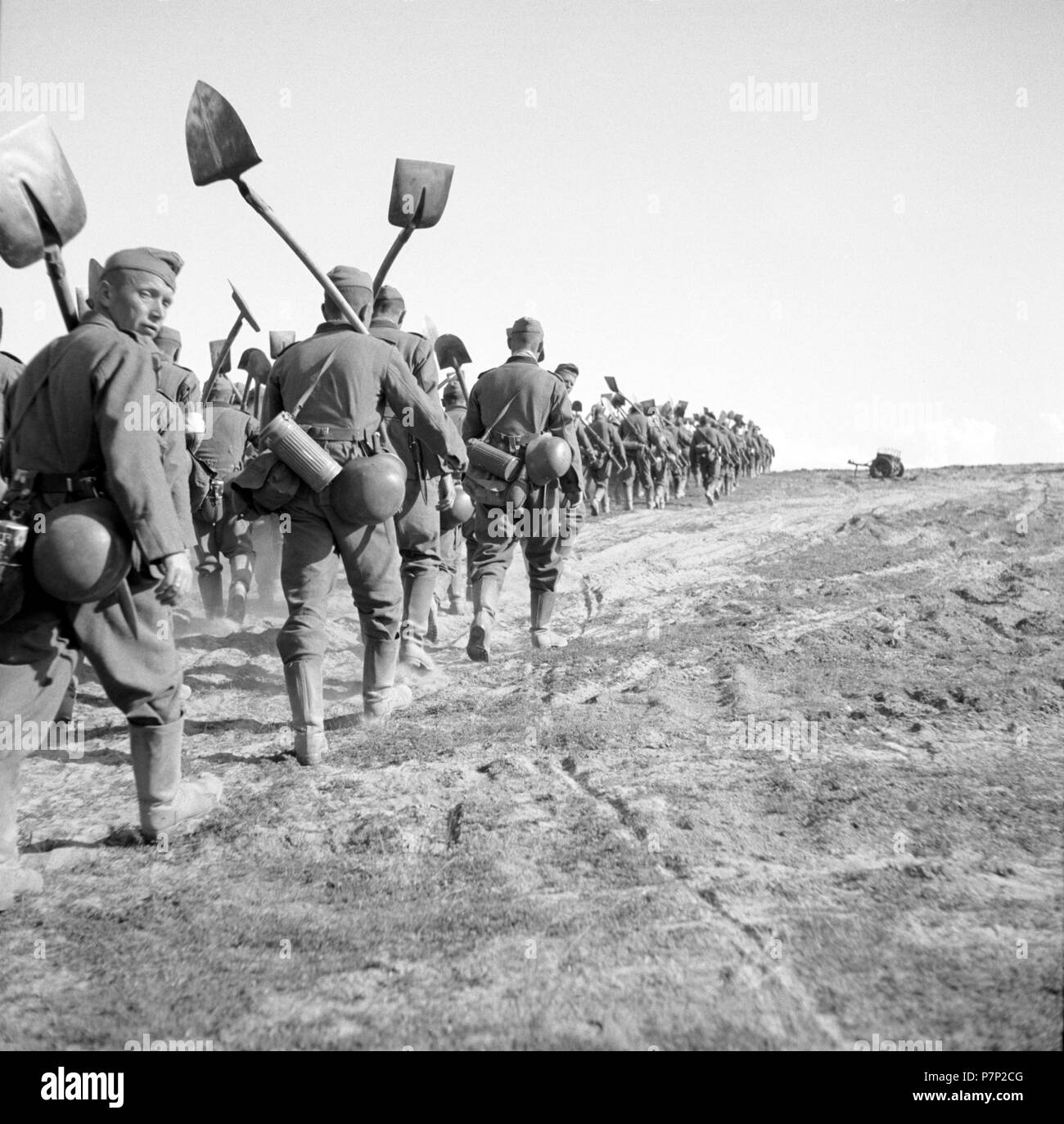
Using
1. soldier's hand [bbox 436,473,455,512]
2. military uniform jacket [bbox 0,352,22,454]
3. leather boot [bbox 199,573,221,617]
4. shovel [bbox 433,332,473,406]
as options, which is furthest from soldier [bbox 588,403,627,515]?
military uniform jacket [bbox 0,352,22,454]

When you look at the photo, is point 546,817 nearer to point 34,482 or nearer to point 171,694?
point 171,694

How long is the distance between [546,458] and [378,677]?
2.14 m

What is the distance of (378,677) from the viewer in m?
4.53

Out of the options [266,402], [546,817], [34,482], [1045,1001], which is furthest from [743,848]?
[266,402]

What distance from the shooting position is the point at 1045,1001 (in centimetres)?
195

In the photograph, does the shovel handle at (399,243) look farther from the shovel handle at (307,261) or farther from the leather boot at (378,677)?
the leather boot at (378,677)

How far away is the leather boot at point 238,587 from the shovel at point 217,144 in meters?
3.92

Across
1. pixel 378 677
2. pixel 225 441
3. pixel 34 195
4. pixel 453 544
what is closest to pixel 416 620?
pixel 378 677

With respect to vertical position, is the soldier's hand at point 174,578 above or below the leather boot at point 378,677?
above

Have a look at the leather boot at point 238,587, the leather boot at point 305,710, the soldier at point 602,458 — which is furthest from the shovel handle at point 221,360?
the soldier at point 602,458

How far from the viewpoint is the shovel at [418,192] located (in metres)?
5.37

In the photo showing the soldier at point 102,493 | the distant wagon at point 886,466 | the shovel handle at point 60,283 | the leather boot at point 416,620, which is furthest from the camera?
the distant wagon at point 886,466

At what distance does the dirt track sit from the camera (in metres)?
2.07
